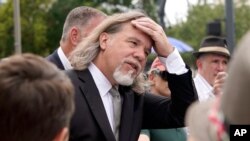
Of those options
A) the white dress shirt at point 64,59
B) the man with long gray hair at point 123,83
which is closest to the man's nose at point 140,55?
the man with long gray hair at point 123,83

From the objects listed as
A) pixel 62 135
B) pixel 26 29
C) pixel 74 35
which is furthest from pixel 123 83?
pixel 26 29

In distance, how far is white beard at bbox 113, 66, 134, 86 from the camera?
334 centimetres

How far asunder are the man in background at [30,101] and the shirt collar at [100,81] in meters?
1.36

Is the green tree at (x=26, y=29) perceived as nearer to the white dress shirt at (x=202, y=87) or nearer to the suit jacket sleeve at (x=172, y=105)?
the white dress shirt at (x=202, y=87)

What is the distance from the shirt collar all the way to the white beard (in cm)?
6

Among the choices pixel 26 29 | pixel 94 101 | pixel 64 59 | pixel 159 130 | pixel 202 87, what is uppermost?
pixel 26 29

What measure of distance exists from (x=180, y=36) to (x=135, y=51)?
42474mm

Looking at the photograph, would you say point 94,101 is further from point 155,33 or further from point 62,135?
point 62,135

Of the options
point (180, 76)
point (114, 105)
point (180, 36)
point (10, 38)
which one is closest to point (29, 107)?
point (114, 105)

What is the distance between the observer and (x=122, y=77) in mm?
3340

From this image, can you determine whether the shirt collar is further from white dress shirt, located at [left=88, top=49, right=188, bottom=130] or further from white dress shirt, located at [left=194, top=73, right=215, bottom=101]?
white dress shirt, located at [left=194, top=73, right=215, bottom=101]

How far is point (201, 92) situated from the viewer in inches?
219

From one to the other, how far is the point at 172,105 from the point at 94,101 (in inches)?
20.5

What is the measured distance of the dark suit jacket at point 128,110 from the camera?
3195mm
